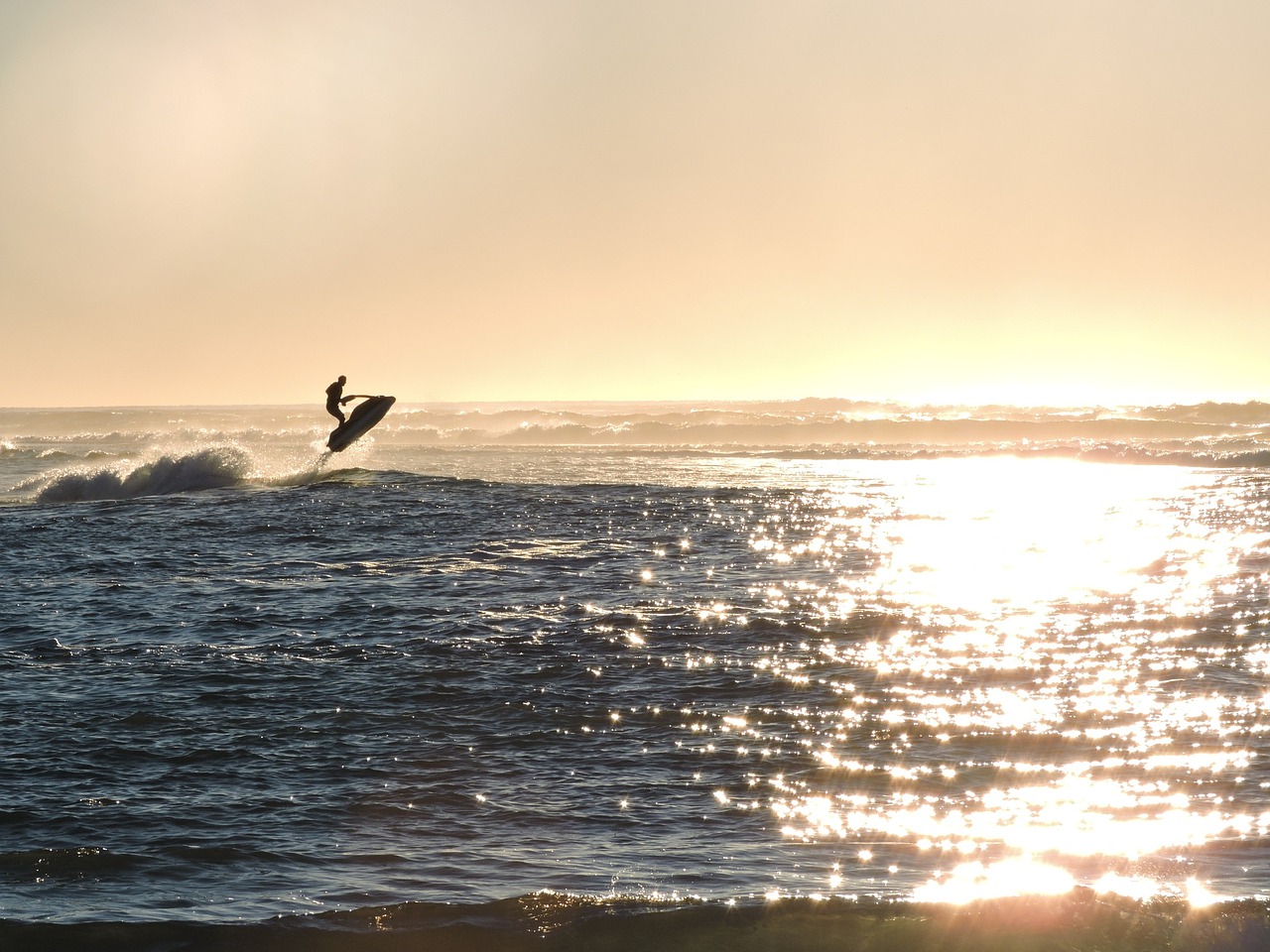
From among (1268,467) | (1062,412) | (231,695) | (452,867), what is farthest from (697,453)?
(452,867)

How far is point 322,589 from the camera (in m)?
16.9

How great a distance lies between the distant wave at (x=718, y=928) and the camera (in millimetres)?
5641

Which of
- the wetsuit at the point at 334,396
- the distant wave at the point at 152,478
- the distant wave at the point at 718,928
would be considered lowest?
the distant wave at the point at 718,928

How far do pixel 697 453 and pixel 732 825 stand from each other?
54450 millimetres

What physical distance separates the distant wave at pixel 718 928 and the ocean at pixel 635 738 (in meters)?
0.02

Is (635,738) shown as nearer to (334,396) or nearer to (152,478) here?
(334,396)

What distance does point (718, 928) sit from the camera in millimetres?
5816

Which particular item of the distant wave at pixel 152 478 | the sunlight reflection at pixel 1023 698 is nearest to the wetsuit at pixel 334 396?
the distant wave at pixel 152 478

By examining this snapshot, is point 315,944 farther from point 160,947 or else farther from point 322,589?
point 322,589

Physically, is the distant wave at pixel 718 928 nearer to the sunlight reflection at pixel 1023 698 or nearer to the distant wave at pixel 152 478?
the sunlight reflection at pixel 1023 698

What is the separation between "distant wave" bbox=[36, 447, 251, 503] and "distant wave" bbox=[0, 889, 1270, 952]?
31.3 m

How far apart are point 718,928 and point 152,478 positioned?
33539mm

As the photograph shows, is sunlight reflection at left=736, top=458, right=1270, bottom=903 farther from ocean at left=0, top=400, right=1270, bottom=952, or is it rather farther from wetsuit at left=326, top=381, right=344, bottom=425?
wetsuit at left=326, top=381, right=344, bottom=425

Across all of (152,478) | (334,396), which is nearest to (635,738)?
(334,396)
